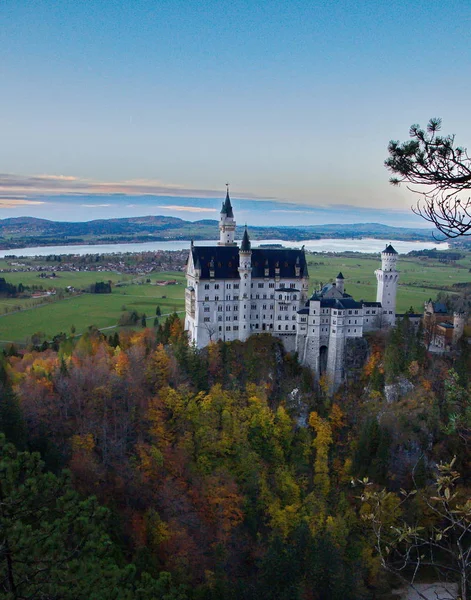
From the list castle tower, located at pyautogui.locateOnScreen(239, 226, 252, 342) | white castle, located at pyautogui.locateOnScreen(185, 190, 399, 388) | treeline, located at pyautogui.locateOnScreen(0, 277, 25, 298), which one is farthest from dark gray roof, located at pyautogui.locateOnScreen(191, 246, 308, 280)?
treeline, located at pyautogui.locateOnScreen(0, 277, 25, 298)

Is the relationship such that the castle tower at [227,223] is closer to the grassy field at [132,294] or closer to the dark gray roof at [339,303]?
the dark gray roof at [339,303]

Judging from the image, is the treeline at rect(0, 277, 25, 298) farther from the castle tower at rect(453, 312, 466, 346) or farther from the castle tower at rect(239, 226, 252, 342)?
the castle tower at rect(453, 312, 466, 346)

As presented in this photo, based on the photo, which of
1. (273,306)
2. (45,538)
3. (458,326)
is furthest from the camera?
(273,306)

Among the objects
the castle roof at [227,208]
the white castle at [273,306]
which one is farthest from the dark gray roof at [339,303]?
the castle roof at [227,208]

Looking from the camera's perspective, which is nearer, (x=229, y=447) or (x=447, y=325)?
(x=229, y=447)

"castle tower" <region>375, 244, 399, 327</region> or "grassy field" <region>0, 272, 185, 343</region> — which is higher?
"castle tower" <region>375, 244, 399, 327</region>

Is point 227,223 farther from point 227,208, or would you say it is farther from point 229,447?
point 229,447

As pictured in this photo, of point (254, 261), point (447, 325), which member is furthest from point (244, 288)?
point (447, 325)
